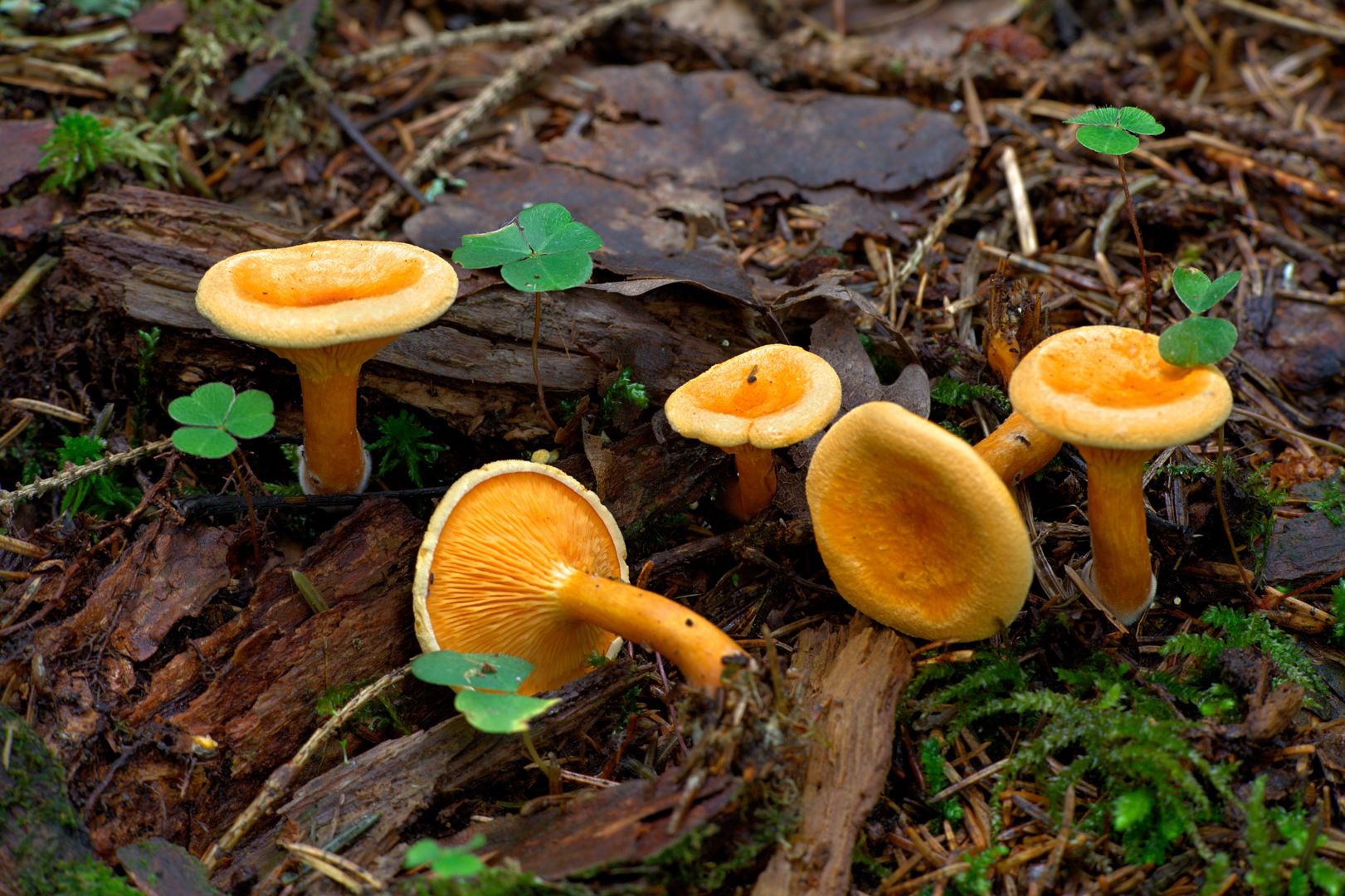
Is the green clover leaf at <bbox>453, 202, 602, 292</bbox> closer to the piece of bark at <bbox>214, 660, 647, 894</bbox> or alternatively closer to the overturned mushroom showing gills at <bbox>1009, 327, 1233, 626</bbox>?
the piece of bark at <bbox>214, 660, 647, 894</bbox>

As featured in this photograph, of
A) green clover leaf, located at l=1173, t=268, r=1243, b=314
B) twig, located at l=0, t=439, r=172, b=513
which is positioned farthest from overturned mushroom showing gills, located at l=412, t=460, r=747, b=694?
green clover leaf, located at l=1173, t=268, r=1243, b=314

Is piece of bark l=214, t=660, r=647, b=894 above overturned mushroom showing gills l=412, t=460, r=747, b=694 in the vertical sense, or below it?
below

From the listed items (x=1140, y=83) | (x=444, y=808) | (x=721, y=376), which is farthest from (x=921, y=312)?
(x=444, y=808)

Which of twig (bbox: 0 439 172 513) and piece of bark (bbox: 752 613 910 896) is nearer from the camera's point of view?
piece of bark (bbox: 752 613 910 896)

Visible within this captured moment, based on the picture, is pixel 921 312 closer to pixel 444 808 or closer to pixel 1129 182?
pixel 1129 182

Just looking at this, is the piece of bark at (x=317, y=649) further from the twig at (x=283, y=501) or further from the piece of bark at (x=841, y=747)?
Answer: the piece of bark at (x=841, y=747)

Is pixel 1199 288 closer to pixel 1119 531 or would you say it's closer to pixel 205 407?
pixel 1119 531
